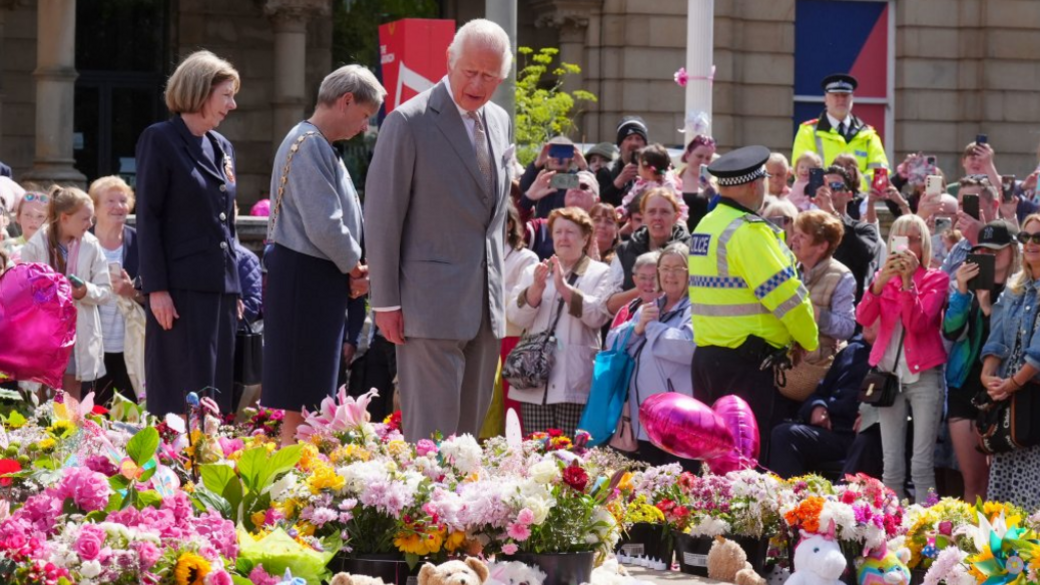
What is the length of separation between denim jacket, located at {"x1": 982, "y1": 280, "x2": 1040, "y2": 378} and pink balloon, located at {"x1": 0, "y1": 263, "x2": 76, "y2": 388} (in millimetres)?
4842

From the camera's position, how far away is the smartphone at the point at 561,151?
13.1 m

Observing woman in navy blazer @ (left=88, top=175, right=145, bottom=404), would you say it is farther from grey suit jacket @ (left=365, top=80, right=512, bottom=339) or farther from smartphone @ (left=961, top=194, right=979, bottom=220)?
smartphone @ (left=961, top=194, right=979, bottom=220)

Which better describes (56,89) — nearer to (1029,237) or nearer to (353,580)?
(1029,237)

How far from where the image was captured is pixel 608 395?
10.7 m

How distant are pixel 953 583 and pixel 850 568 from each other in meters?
0.37

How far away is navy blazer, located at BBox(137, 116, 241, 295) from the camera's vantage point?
28.0 ft

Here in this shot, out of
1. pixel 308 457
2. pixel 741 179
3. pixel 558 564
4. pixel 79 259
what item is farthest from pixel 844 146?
pixel 558 564

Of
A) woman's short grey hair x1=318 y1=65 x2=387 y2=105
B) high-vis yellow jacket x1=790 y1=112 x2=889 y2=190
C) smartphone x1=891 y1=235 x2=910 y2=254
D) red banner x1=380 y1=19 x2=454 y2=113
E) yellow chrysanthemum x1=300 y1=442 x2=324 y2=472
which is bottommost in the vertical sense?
yellow chrysanthemum x1=300 y1=442 x2=324 y2=472

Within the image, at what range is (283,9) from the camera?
21.6 meters

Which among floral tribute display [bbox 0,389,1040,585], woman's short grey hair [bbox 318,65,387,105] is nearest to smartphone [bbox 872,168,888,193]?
woman's short grey hair [bbox 318,65,387,105]

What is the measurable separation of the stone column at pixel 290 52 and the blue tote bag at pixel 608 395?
11.6 metres

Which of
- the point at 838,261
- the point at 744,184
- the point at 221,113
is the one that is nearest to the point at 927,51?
the point at 838,261

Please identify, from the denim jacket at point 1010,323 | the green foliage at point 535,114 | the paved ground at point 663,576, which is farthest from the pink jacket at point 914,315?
the green foliage at point 535,114

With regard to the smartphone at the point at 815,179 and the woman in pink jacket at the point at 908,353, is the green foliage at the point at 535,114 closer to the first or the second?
the smartphone at the point at 815,179
